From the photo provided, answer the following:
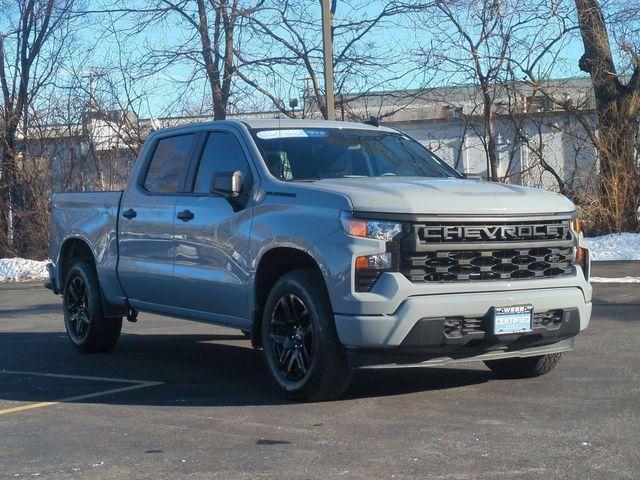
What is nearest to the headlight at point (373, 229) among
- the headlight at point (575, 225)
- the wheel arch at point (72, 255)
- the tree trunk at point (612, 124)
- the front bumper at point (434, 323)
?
the front bumper at point (434, 323)

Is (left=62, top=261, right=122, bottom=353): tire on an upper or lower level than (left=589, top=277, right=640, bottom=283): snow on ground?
upper

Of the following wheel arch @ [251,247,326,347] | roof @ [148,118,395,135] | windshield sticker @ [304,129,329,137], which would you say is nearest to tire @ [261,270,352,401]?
wheel arch @ [251,247,326,347]

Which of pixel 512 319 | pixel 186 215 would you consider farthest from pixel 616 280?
pixel 512 319

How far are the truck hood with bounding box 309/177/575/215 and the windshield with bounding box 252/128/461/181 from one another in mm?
434

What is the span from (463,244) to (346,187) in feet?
2.89

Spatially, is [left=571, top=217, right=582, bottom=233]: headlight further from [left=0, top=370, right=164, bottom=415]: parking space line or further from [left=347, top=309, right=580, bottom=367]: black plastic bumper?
[left=0, top=370, right=164, bottom=415]: parking space line

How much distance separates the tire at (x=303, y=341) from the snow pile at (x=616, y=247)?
1182 centimetres

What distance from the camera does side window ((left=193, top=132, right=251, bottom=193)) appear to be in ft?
26.4

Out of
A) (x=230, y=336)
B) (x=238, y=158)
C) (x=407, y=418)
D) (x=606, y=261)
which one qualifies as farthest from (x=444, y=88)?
(x=407, y=418)

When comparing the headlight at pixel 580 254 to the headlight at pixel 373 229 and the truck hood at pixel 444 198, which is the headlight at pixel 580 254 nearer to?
the truck hood at pixel 444 198

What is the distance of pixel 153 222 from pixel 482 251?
3.07 metres

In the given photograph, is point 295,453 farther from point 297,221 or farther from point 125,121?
point 125,121

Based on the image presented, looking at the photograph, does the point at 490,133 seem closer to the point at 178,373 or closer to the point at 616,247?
the point at 616,247

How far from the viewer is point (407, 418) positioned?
6.61 meters
